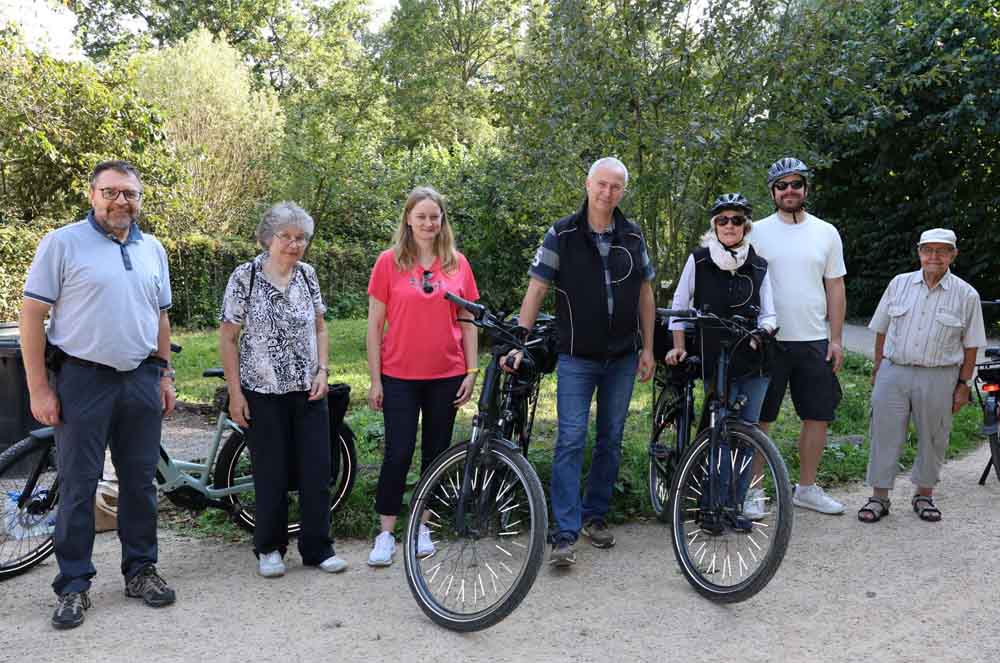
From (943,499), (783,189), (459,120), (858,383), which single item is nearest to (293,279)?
(783,189)

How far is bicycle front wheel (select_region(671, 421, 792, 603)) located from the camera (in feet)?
12.8

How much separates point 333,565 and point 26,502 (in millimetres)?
1448

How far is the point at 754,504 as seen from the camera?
397cm

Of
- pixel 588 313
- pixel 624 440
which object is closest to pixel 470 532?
pixel 588 313

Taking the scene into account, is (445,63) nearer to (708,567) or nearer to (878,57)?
(878,57)

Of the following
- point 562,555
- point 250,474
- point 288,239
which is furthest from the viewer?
point 250,474

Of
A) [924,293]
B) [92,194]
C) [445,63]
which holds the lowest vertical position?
[924,293]

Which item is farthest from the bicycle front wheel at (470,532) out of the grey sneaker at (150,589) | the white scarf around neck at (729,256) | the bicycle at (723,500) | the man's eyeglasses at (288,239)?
the white scarf around neck at (729,256)

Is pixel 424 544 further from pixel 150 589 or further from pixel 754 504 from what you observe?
pixel 754 504

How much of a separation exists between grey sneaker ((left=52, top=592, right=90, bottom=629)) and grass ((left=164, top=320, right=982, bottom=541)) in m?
1.12

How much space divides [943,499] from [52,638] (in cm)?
501

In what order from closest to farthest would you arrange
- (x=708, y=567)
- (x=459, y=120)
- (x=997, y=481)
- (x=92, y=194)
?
(x=92, y=194) → (x=708, y=567) → (x=997, y=481) → (x=459, y=120)

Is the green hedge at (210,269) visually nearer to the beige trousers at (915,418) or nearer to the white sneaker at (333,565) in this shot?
the white sneaker at (333,565)

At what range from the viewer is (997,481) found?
6.09 metres
